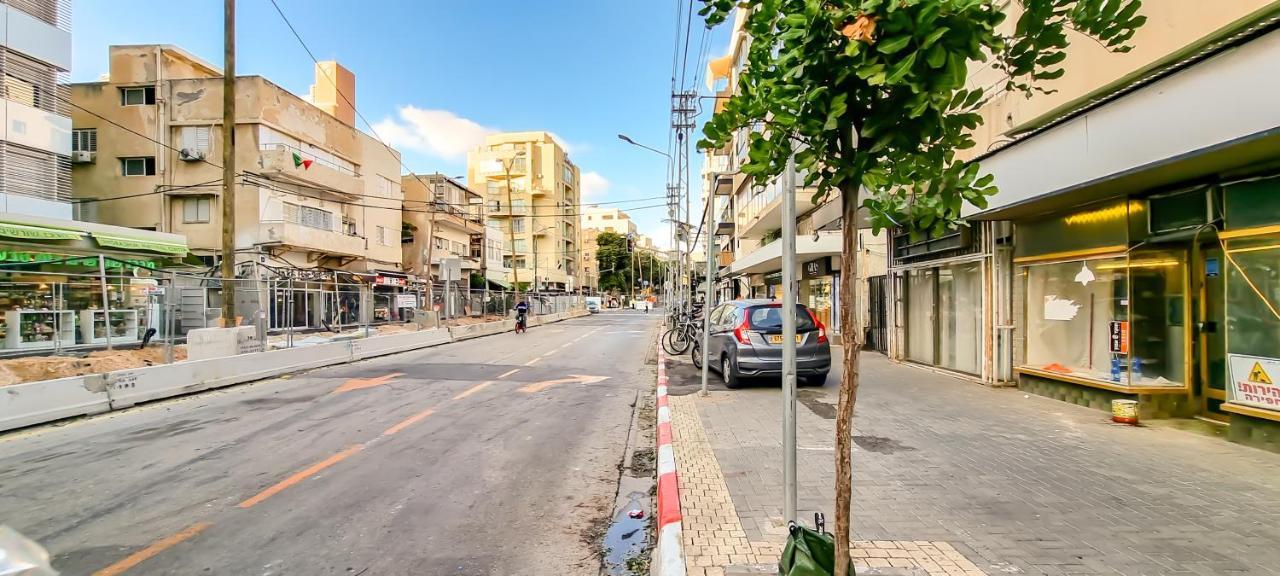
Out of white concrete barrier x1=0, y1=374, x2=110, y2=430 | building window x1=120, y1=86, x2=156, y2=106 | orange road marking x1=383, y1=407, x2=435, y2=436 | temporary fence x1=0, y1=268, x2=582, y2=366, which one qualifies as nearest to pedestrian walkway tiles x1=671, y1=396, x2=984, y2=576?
orange road marking x1=383, y1=407, x2=435, y2=436

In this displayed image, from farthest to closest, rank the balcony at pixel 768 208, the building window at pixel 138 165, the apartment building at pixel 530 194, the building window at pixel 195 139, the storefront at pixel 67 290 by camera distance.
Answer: the apartment building at pixel 530 194 → the building window at pixel 138 165 → the building window at pixel 195 139 → the balcony at pixel 768 208 → the storefront at pixel 67 290

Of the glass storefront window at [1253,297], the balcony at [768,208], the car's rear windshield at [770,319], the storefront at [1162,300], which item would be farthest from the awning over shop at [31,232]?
the glass storefront window at [1253,297]

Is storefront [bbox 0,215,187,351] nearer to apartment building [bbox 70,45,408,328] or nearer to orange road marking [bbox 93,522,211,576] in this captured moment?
apartment building [bbox 70,45,408,328]

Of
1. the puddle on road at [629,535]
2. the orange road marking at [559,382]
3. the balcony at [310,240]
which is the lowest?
the puddle on road at [629,535]

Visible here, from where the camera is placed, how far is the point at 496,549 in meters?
4.11

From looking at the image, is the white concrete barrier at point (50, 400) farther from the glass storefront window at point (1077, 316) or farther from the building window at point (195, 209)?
the building window at point (195, 209)

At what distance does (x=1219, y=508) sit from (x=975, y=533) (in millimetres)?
1949

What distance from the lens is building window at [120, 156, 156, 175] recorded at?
27.3 m

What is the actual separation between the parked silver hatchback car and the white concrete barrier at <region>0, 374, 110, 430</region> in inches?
377

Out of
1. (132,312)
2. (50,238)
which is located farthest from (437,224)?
(132,312)

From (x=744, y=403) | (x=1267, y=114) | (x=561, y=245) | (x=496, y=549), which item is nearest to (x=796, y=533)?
(x=496, y=549)

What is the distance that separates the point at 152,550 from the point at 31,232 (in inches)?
735

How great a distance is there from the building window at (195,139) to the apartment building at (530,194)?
40.5 meters

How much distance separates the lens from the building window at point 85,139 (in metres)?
27.6
